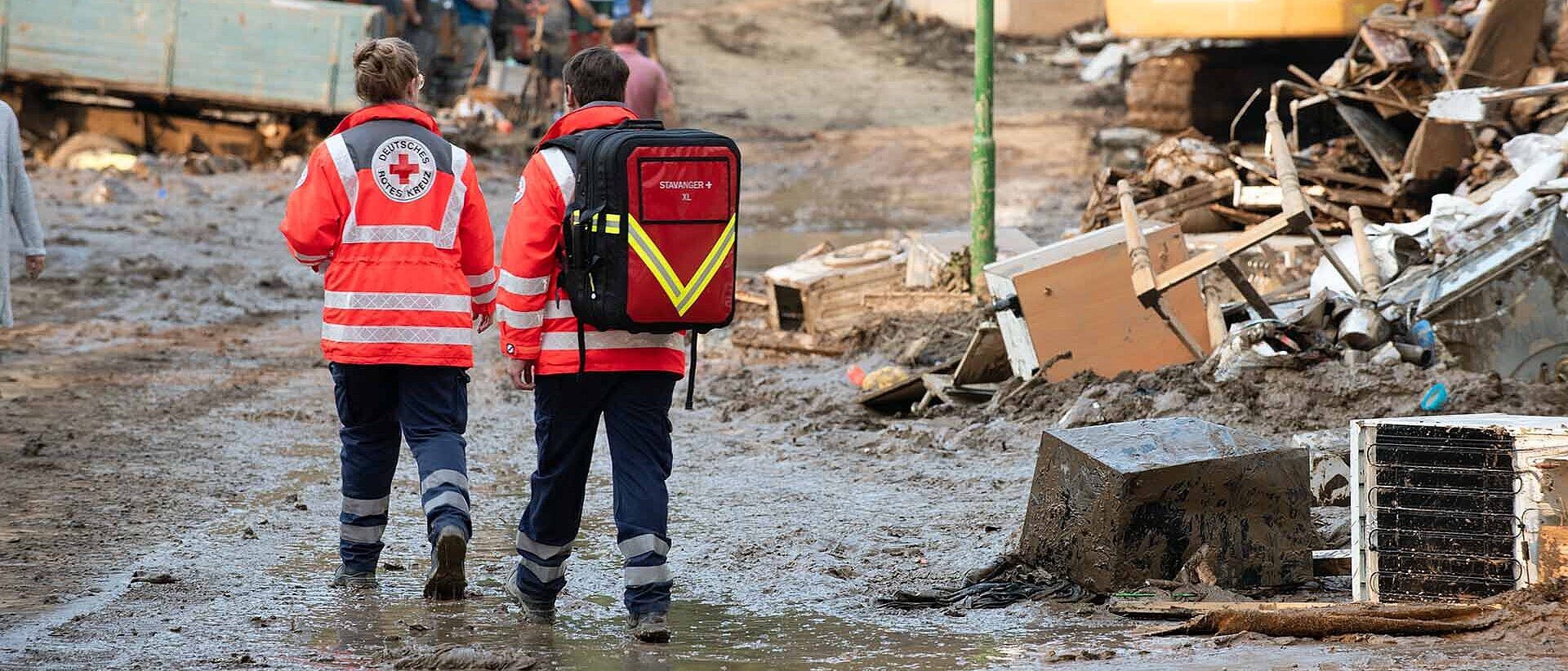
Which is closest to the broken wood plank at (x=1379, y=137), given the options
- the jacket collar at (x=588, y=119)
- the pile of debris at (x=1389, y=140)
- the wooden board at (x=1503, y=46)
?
the pile of debris at (x=1389, y=140)

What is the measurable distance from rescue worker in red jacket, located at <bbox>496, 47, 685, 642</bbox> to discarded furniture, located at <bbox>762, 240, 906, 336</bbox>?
16.8 feet

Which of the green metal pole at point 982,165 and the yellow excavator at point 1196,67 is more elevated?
the yellow excavator at point 1196,67

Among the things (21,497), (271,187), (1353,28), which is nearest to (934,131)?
(1353,28)

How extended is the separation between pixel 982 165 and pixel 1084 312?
2.32 meters

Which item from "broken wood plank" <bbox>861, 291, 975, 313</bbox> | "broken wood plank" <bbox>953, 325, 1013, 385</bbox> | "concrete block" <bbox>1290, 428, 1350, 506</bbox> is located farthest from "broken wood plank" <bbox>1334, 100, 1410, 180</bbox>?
"concrete block" <bbox>1290, 428, 1350, 506</bbox>

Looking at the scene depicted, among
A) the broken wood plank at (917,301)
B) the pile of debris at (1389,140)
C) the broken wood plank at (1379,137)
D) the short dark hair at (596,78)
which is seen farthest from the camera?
the broken wood plank at (1379,137)

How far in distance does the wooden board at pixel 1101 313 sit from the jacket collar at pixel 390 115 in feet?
10.6

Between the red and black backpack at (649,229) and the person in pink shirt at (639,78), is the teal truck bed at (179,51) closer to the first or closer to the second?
the person in pink shirt at (639,78)

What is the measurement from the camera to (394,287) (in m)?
4.97

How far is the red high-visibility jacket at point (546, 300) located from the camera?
4.53 m

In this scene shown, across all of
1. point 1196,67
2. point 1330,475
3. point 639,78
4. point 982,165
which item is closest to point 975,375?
point 982,165

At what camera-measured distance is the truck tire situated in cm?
1819

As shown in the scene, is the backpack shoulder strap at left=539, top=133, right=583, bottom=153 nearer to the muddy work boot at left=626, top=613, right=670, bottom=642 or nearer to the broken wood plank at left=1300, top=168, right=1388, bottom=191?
the muddy work boot at left=626, top=613, right=670, bottom=642

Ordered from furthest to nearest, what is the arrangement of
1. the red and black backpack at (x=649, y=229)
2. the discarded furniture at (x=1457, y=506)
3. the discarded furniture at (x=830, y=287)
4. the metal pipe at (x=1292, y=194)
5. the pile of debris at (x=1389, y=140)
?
1. the pile of debris at (x=1389, y=140)
2. the discarded furniture at (x=830, y=287)
3. the metal pipe at (x=1292, y=194)
4. the red and black backpack at (x=649, y=229)
5. the discarded furniture at (x=1457, y=506)
